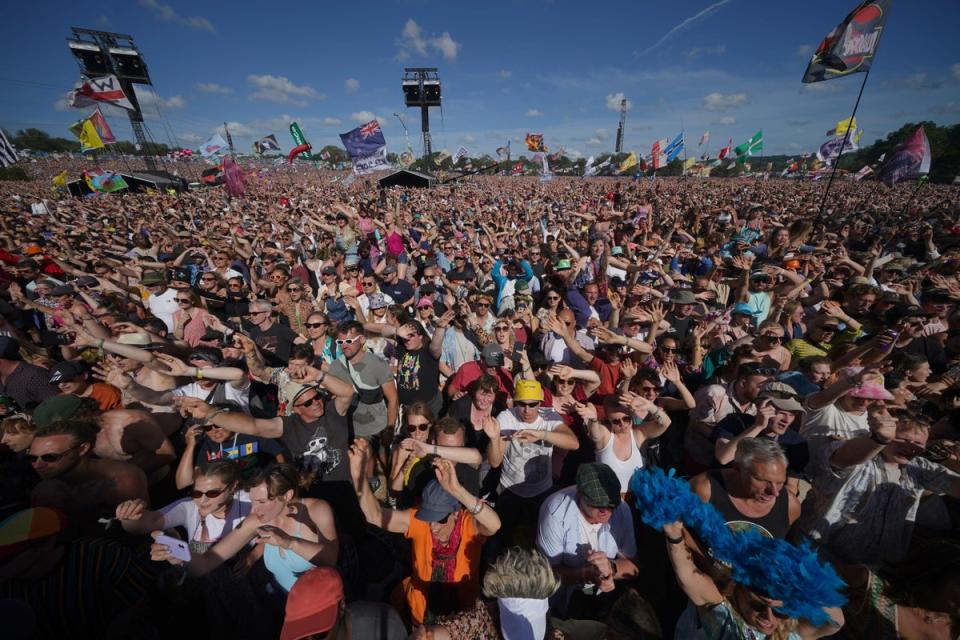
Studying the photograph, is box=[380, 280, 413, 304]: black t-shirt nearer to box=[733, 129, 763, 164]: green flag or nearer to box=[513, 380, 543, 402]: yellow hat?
box=[513, 380, 543, 402]: yellow hat

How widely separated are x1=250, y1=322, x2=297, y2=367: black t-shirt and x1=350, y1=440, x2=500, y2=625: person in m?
3.10

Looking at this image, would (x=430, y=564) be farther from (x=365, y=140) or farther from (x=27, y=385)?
(x=365, y=140)

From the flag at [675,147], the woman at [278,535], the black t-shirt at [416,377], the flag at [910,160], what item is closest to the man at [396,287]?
the black t-shirt at [416,377]

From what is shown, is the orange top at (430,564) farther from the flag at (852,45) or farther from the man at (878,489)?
the flag at (852,45)

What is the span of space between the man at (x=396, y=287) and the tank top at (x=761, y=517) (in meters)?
5.41

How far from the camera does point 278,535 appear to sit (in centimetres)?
226

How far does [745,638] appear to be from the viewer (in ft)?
5.94

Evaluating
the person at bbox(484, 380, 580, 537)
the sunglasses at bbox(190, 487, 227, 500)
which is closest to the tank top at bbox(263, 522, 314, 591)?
the sunglasses at bbox(190, 487, 227, 500)

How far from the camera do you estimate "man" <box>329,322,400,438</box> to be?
3.76m

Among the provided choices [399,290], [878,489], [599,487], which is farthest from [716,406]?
[399,290]

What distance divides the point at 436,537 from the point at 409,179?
36191 mm

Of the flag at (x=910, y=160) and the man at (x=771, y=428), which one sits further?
the flag at (x=910, y=160)

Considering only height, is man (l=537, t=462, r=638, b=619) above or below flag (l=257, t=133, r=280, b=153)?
below

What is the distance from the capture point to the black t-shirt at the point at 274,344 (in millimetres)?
4934
